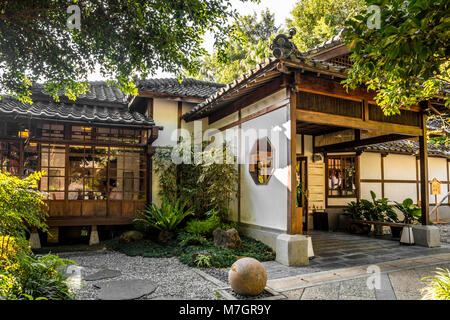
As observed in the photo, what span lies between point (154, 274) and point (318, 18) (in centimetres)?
1783

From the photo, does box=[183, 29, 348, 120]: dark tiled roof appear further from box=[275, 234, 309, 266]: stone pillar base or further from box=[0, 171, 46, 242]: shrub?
box=[0, 171, 46, 242]: shrub

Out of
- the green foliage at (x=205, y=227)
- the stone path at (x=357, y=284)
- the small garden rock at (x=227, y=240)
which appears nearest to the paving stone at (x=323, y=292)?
the stone path at (x=357, y=284)

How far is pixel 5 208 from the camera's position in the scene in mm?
3932

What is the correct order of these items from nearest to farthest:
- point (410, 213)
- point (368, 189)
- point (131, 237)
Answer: point (131, 237), point (410, 213), point (368, 189)

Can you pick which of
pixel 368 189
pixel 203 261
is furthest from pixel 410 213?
pixel 203 261

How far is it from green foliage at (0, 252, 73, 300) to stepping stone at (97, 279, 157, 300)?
611 mm

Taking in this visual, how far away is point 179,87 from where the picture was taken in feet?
35.1

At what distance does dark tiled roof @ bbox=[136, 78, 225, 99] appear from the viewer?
9091 mm

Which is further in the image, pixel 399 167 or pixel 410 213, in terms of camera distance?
pixel 399 167

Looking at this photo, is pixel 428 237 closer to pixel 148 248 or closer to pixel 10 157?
pixel 148 248

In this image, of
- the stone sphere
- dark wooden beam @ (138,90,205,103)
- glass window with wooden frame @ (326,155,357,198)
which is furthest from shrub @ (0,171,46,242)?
glass window with wooden frame @ (326,155,357,198)
